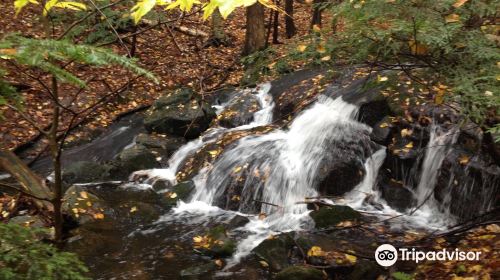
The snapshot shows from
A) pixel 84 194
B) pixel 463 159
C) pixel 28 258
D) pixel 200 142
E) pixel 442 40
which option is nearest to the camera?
pixel 28 258

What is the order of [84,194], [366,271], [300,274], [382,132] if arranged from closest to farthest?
[366,271] → [300,274] → [84,194] → [382,132]

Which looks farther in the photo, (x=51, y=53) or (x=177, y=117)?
(x=177, y=117)

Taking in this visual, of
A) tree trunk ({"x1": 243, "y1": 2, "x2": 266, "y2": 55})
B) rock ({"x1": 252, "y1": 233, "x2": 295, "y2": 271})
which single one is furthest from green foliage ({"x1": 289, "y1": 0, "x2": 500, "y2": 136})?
tree trunk ({"x1": 243, "y1": 2, "x2": 266, "y2": 55})

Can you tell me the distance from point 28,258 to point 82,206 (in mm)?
5915

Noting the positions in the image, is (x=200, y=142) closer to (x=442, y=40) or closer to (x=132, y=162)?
(x=132, y=162)

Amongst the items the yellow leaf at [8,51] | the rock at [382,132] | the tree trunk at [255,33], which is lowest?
the rock at [382,132]

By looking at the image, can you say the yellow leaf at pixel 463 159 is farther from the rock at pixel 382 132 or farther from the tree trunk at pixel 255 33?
the tree trunk at pixel 255 33

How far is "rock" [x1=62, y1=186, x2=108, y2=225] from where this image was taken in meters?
7.13

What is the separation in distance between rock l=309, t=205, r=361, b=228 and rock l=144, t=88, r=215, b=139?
4960 mm

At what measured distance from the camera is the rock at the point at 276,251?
5823 mm

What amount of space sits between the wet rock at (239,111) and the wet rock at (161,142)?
1.25m

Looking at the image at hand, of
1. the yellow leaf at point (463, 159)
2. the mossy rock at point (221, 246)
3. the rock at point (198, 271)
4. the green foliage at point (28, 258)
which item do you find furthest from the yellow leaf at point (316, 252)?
the green foliage at point (28, 258)

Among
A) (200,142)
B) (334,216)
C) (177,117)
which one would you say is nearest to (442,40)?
(334,216)

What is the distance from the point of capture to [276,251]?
5988 millimetres
